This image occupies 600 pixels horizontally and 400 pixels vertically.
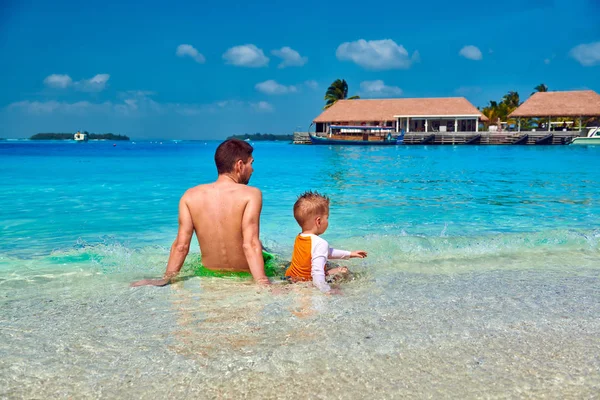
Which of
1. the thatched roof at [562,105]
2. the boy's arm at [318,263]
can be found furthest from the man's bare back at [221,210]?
the thatched roof at [562,105]

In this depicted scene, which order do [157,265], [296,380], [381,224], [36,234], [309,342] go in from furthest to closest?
[381,224]
[36,234]
[157,265]
[309,342]
[296,380]

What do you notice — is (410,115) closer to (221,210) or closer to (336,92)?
(336,92)

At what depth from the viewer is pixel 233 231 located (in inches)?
141

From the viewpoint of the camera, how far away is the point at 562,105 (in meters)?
49.5

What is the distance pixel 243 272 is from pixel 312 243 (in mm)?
610

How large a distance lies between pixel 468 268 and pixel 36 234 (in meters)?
5.47

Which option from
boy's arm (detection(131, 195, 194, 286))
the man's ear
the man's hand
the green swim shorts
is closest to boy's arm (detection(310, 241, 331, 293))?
the green swim shorts

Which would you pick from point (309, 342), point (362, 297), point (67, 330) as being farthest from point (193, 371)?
point (362, 297)

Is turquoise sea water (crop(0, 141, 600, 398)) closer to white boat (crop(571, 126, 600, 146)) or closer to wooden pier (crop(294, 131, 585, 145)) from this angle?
white boat (crop(571, 126, 600, 146))

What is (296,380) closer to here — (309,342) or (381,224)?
(309,342)

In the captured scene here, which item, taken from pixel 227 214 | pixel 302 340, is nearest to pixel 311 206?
pixel 227 214

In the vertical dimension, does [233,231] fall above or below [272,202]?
above

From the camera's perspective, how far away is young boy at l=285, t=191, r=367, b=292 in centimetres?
349

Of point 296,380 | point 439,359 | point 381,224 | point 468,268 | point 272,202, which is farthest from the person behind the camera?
point 272,202
